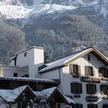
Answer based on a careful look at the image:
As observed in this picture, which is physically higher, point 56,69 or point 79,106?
point 56,69

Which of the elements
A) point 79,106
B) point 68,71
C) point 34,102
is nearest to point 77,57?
point 68,71

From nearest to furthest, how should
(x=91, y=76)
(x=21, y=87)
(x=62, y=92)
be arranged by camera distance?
(x=21, y=87) < (x=62, y=92) < (x=91, y=76)

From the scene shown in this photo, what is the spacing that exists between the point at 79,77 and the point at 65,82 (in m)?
3.09

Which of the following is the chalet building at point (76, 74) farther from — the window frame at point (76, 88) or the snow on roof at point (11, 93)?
the snow on roof at point (11, 93)

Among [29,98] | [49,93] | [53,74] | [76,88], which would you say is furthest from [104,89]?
[29,98]

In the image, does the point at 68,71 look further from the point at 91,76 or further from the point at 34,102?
the point at 34,102

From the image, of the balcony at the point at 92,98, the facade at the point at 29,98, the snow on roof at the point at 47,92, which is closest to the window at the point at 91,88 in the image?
the balcony at the point at 92,98

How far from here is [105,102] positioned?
68.2 meters

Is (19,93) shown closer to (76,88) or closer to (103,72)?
(76,88)

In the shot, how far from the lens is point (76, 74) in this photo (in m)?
66.0

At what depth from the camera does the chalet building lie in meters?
64.2

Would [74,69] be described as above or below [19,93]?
above

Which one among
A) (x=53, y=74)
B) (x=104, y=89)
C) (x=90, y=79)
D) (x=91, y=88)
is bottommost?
(x=104, y=89)

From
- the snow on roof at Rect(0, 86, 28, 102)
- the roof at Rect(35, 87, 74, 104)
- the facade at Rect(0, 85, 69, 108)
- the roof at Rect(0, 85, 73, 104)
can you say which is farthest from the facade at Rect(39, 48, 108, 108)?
the snow on roof at Rect(0, 86, 28, 102)
